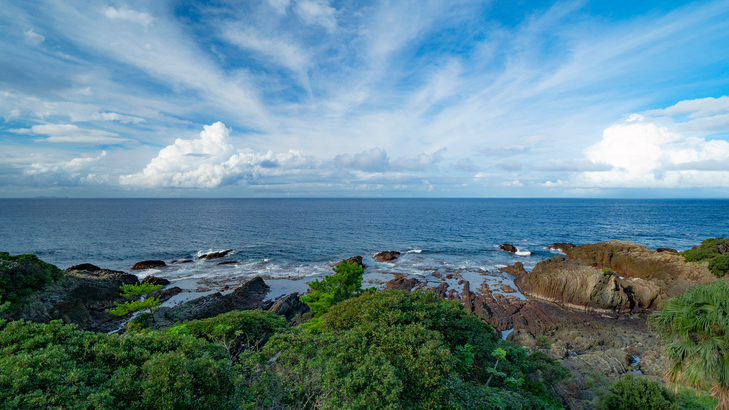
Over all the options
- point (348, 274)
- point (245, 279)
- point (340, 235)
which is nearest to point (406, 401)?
point (348, 274)

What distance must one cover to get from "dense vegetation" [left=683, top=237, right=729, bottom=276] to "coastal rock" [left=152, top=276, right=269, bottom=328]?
55.3 meters

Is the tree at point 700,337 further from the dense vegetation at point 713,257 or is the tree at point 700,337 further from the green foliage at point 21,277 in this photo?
the green foliage at point 21,277

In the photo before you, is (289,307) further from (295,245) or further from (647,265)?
(647,265)

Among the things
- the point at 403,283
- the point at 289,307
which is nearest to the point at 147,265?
the point at 289,307

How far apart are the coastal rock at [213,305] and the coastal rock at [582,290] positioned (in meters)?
35.0

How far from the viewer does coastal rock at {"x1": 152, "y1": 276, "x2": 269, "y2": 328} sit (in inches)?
1084

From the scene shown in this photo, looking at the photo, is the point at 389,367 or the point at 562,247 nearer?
the point at 389,367

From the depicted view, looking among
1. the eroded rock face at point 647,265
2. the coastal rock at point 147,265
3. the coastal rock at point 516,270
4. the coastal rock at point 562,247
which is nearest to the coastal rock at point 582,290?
the eroded rock face at point 647,265

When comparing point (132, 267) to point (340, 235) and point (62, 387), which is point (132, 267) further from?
point (62, 387)

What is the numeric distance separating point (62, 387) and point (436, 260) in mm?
53330

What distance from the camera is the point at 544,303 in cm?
3338

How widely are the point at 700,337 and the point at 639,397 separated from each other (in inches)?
186

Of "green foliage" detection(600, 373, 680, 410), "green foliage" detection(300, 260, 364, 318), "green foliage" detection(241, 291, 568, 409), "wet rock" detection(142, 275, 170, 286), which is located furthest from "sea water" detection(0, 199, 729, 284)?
"green foliage" detection(241, 291, 568, 409)

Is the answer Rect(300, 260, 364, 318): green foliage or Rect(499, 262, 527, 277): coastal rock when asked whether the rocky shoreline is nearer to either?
Rect(499, 262, 527, 277): coastal rock
